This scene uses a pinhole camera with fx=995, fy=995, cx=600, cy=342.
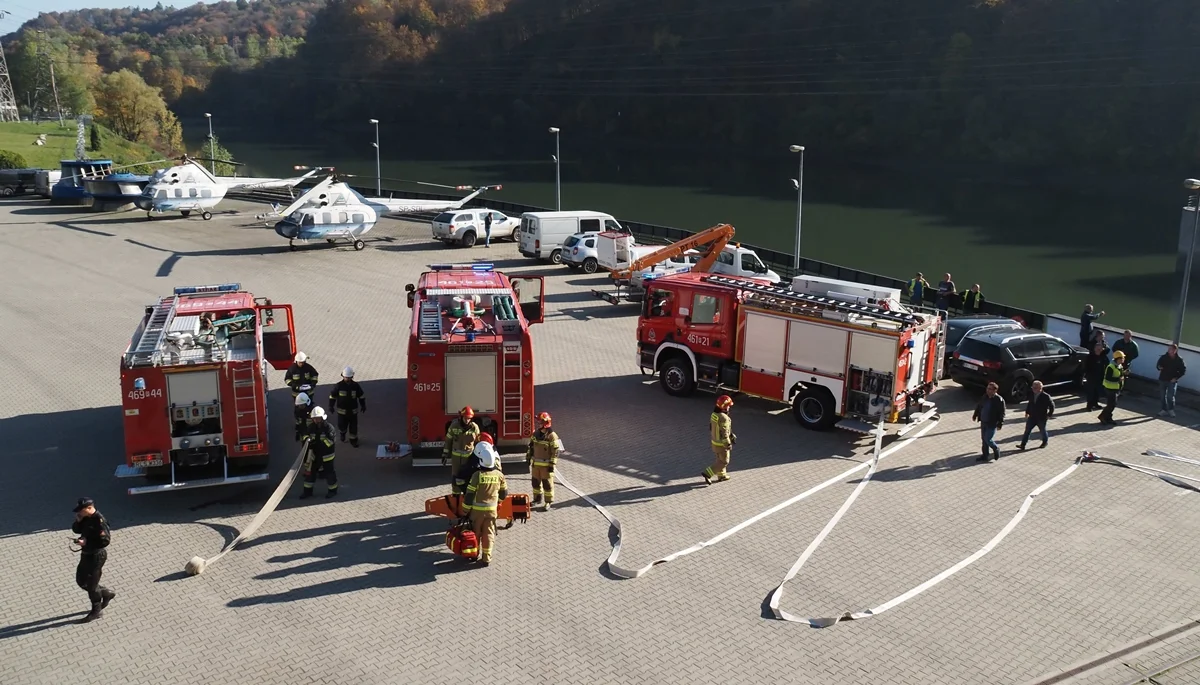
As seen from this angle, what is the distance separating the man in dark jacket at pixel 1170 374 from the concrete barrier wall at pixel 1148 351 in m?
0.74

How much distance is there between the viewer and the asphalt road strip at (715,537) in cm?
1141

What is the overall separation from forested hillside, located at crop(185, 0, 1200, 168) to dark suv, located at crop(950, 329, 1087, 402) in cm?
5395

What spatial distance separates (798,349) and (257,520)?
8759mm

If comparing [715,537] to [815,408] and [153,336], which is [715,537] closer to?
[815,408]

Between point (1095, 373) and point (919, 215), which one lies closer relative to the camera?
point (1095, 373)

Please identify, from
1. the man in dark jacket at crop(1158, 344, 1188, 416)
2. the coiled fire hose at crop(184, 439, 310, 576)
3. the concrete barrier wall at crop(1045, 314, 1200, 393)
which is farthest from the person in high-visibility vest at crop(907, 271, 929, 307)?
the coiled fire hose at crop(184, 439, 310, 576)

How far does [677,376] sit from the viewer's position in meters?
18.1

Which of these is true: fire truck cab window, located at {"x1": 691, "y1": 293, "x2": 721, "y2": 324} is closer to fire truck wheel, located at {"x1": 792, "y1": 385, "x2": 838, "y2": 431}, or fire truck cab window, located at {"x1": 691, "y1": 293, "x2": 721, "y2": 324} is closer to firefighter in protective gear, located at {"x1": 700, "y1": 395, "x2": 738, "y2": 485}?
fire truck wheel, located at {"x1": 792, "y1": 385, "x2": 838, "y2": 431}

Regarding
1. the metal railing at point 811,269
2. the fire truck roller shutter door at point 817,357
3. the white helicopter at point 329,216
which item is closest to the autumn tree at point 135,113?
the metal railing at point 811,269

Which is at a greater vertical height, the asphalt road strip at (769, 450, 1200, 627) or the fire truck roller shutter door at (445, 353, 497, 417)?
the fire truck roller shutter door at (445, 353, 497, 417)

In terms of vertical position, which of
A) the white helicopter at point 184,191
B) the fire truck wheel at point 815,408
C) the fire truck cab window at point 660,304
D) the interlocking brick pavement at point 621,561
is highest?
the white helicopter at point 184,191

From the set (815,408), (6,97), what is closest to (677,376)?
(815,408)

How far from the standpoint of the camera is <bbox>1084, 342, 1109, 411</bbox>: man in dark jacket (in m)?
17.2

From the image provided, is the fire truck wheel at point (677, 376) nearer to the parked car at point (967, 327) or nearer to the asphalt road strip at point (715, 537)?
the asphalt road strip at point (715, 537)
